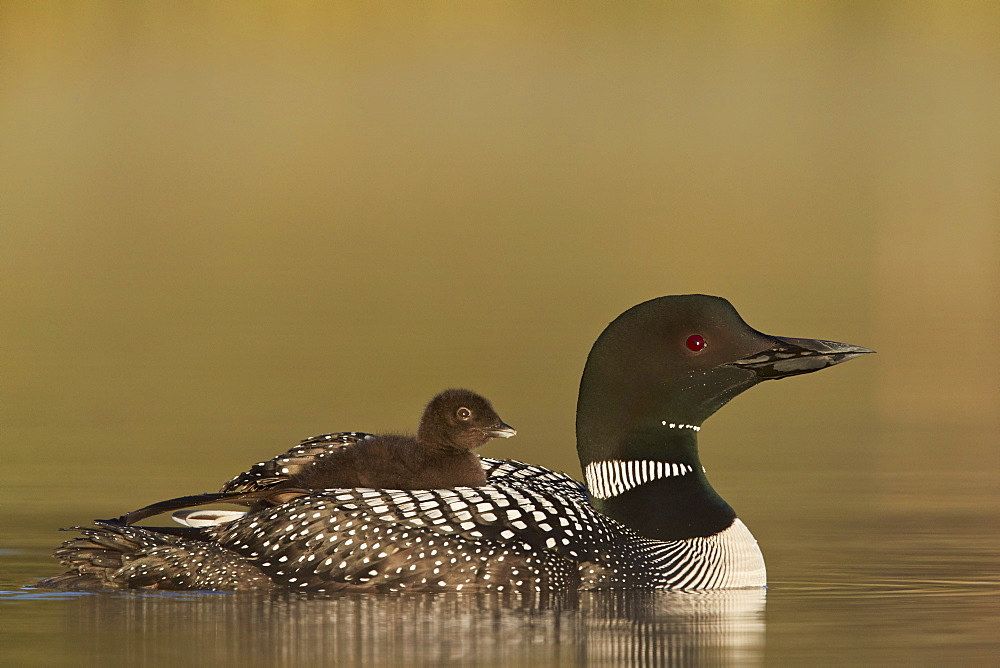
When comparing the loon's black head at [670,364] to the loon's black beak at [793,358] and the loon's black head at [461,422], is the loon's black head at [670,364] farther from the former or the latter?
the loon's black head at [461,422]

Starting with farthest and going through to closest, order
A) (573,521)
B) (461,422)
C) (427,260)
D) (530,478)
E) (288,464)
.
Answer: (427,260) → (530,478) → (288,464) → (461,422) → (573,521)

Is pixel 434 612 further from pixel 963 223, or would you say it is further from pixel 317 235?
pixel 963 223

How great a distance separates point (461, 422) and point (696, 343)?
0.84 m

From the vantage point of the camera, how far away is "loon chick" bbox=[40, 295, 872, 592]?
707 centimetres

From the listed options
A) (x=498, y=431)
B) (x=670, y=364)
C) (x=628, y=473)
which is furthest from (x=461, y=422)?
(x=670, y=364)

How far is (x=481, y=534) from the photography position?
7.12 meters

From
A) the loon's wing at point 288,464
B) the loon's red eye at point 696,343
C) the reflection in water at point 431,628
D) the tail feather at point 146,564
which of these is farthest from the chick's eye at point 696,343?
the tail feather at point 146,564

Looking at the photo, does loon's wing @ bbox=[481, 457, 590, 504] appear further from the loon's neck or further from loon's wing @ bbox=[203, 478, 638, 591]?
A: loon's wing @ bbox=[203, 478, 638, 591]

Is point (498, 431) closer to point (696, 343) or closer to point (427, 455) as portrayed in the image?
point (427, 455)

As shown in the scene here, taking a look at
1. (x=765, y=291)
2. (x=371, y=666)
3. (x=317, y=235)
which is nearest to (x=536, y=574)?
(x=371, y=666)

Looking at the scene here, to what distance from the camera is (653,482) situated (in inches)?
295

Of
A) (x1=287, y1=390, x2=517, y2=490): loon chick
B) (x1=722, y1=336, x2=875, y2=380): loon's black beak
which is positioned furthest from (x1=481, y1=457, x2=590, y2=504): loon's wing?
(x1=722, y1=336, x2=875, y2=380): loon's black beak

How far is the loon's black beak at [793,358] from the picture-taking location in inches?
294

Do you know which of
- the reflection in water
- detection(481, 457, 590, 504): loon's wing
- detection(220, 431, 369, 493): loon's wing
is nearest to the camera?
the reflection in water
